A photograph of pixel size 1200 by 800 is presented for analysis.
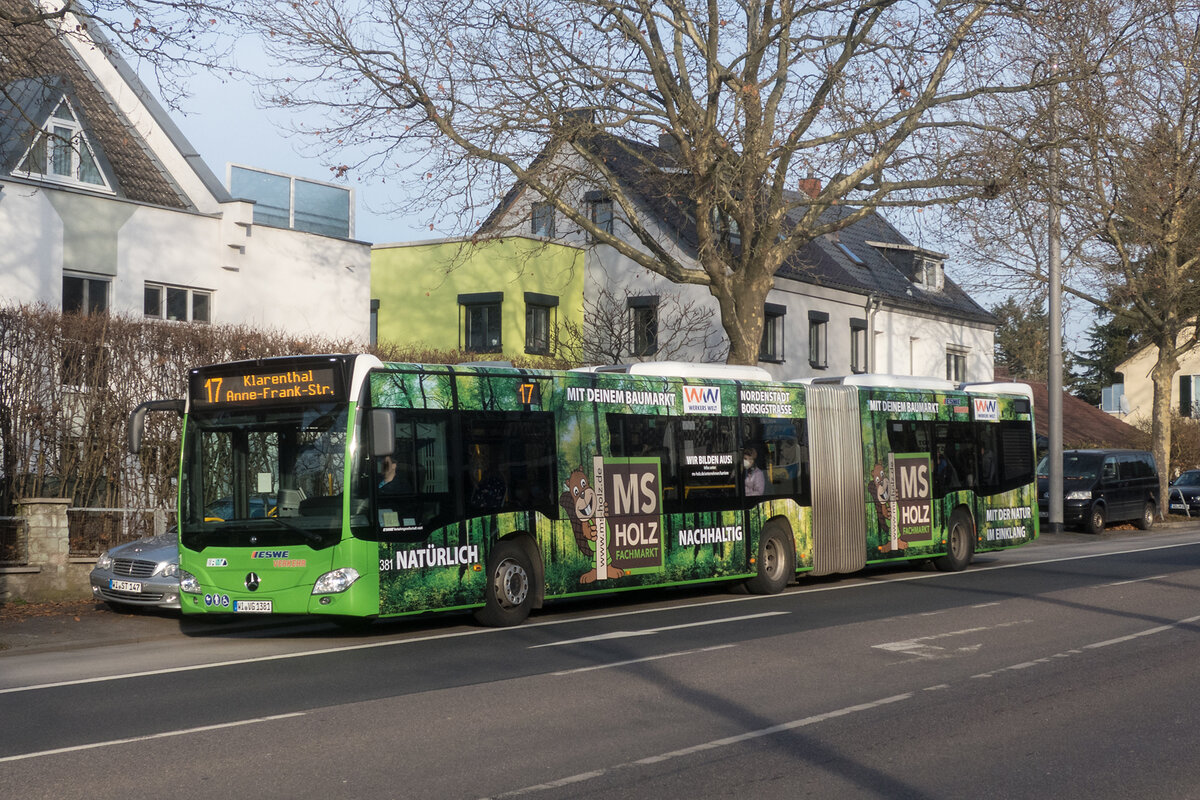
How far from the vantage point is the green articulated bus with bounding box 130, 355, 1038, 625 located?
42.5 feet

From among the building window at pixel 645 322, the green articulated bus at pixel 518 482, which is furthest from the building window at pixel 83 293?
the building window at pixel 645 322

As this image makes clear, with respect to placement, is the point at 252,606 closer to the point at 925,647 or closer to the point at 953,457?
the point at 925,647

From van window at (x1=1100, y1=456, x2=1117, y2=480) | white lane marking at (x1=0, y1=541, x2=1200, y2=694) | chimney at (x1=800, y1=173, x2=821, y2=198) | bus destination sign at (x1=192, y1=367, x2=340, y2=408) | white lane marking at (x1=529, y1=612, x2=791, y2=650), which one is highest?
chimney at (x1=800, y1=173, x2=821, y2=198)

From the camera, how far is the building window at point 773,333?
41.2m

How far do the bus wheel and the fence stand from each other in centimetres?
627

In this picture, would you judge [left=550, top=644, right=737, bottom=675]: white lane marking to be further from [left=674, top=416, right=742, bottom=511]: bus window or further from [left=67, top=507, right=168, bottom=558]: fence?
[left=67, top=507, right=168, bottom=558]: fence

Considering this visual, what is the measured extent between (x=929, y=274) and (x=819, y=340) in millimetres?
9380

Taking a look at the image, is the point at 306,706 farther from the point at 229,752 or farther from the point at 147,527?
the point at 147,527

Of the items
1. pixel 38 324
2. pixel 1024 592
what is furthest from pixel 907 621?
pixel 38 324

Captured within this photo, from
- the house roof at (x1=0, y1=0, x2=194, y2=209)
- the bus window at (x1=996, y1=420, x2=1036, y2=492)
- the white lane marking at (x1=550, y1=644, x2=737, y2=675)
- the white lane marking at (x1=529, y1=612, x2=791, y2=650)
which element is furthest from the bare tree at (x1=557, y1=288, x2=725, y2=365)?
the white lane marking at (x1=550, y1=644, x2=737, y2=675)

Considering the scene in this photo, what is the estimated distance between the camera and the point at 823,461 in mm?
19078

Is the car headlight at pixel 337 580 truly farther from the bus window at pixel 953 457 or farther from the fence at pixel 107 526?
the bus window at pixel 953 457

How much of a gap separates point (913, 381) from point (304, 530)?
1185 cm

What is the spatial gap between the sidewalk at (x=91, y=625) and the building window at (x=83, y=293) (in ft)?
29.7
